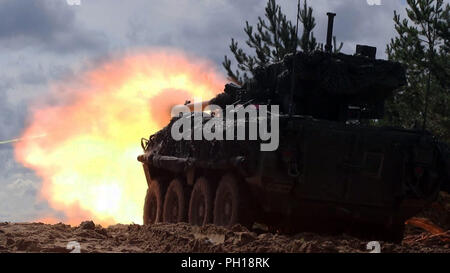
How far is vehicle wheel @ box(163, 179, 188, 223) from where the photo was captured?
51.0 ft

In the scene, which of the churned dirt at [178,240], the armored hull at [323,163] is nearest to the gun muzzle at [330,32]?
the armored hull at [323,163]

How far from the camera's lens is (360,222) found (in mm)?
13141

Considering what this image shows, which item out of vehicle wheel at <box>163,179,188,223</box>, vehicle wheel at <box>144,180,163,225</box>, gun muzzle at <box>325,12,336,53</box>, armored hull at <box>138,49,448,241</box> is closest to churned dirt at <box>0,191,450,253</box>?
armored hull at <box>138,49,448,241</box>

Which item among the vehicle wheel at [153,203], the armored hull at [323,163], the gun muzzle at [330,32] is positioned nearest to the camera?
the armored hull at [323,163]

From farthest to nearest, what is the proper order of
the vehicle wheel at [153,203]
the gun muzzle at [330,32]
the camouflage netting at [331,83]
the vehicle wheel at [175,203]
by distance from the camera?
the vehicle wheel at [153,203], the vehicle wheel at [175,203], the gun muzzle at [330,32], the camouflage netting at [331,83]

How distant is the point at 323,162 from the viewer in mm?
12305

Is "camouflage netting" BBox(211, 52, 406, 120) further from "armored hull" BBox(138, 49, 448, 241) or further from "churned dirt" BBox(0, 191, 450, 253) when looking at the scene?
Result: "churned dirt" BBox(0, 191, 450, 253)

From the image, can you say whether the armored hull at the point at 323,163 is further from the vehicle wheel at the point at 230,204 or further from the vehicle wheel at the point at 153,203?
the vehicle wheel at the point at 153,203

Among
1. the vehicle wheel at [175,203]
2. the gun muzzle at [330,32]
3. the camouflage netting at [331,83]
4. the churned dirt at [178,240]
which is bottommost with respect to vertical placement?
the churned dirt at [178,240]

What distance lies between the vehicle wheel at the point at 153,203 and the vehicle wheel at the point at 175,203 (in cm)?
53

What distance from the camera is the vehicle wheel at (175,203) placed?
15539mm

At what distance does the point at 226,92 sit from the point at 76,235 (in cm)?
428
